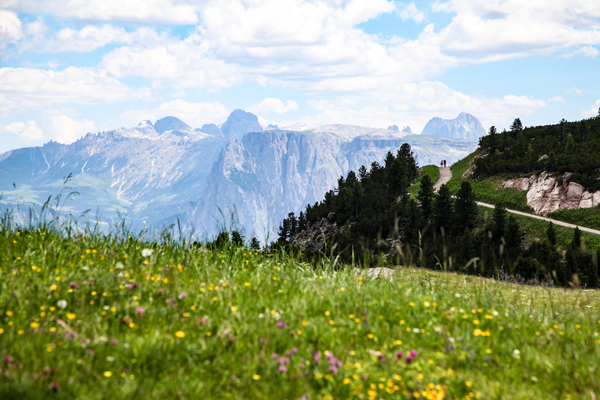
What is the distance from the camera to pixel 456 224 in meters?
57.5

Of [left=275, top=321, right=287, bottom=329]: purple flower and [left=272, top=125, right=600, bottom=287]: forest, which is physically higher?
[left=275, top=321, right=287, bottom=329]: purple flower

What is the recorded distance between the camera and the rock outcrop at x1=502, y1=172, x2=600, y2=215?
52531 millimetres

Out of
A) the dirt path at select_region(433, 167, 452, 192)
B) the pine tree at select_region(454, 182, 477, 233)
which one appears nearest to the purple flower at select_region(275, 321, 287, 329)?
the pine tree at select_region(454, 182, 477, 233)

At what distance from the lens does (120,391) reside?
3664 millimetres

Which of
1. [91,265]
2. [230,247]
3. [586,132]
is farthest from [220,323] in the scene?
[586,132]

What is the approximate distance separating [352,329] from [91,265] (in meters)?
4.23

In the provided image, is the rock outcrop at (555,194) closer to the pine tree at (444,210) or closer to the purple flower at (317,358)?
the pine tree at (444,210)

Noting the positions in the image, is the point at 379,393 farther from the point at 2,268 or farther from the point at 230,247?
the point at 2,268

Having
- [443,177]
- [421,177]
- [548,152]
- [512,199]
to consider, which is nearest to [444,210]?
[512,199]

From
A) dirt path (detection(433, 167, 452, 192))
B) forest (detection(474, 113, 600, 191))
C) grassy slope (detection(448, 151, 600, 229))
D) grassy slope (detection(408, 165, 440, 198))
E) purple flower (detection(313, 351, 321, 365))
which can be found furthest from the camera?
dirt path (detection(433, 167, 452, 192))

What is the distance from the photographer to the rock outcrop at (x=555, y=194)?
52531 mm

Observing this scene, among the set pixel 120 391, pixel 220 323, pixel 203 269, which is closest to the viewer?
pixel 120 391

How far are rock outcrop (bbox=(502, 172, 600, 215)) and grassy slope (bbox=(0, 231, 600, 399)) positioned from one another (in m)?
56.9

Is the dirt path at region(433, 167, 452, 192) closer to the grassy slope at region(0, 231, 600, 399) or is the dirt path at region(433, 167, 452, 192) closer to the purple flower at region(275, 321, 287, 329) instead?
the grassy slope at region(0, 231, 600, 399)
